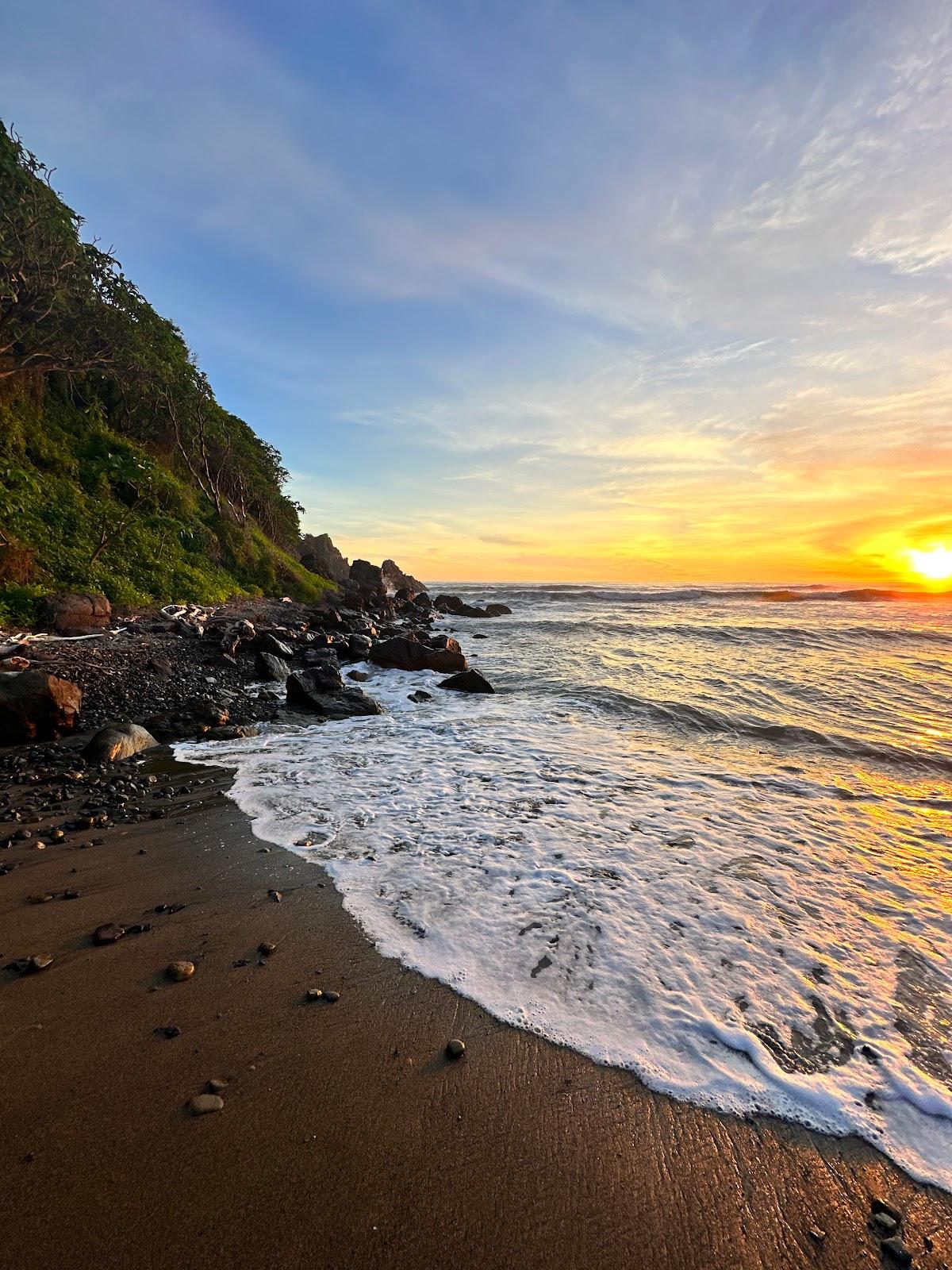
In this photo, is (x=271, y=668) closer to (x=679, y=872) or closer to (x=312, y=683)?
(x=312, y=683)

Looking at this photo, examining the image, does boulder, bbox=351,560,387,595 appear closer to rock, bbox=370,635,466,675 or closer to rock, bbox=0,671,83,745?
rock, bbox=370,635,466,675

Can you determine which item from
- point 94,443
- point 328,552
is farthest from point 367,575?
point 94,443

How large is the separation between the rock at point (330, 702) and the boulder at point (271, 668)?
59.1 inches

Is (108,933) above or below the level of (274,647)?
below

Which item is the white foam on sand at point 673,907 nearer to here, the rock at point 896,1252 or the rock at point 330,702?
the rock at point 896,1252

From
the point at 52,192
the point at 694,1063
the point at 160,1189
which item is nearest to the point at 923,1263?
the point at 694,1063

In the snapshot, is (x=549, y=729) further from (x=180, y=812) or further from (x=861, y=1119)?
(x=861, y=1119)

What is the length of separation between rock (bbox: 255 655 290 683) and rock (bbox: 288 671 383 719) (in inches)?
59.1

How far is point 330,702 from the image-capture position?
10.9 m

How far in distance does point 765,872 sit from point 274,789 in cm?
555

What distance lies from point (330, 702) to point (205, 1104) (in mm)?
8596

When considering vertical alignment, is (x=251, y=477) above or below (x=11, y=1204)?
above

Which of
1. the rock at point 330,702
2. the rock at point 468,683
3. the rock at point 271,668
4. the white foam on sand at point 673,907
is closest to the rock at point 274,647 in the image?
the rock at point 271,668

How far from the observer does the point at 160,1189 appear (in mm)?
2117
